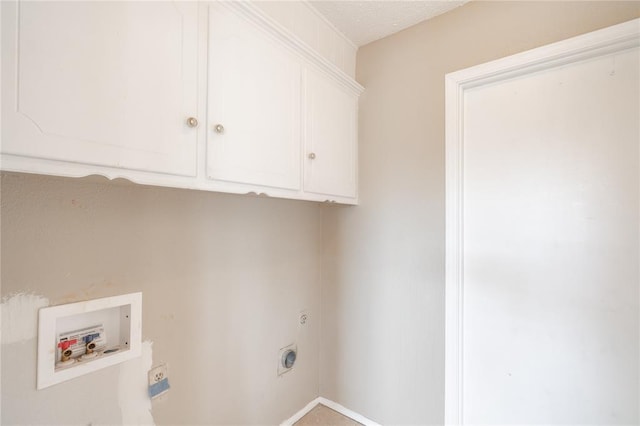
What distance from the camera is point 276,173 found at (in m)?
1.11

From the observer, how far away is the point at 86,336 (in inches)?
34.9

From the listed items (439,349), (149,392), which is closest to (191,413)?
(149,392)

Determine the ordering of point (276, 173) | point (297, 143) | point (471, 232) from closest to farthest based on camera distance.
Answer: point (276, 173), point (297, 143), point (471, 232)

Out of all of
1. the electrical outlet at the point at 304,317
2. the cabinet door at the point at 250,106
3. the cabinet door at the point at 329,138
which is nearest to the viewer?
the cabinet door at the point at 250,106

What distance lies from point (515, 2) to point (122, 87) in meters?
1.55

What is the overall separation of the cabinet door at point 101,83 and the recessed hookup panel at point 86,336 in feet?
1.60

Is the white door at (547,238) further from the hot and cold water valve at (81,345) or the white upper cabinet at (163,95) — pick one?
the hot and cold water valve at (81,345)

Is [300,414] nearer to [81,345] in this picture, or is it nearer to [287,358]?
[287,358]

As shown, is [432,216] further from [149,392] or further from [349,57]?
[149,392]

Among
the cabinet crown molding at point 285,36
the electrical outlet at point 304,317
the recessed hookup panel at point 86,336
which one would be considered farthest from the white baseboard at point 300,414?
the cabinet crown molding at point 285,36

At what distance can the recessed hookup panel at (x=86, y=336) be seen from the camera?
2.59 feet

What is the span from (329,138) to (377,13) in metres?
0.67

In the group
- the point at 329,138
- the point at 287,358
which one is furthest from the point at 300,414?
Answer: the point at 329,138

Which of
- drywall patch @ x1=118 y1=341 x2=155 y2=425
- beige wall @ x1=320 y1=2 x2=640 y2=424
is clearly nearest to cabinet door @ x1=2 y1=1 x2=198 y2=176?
drywall patch @ x1=118 y1=341 x2=155 y2=425
